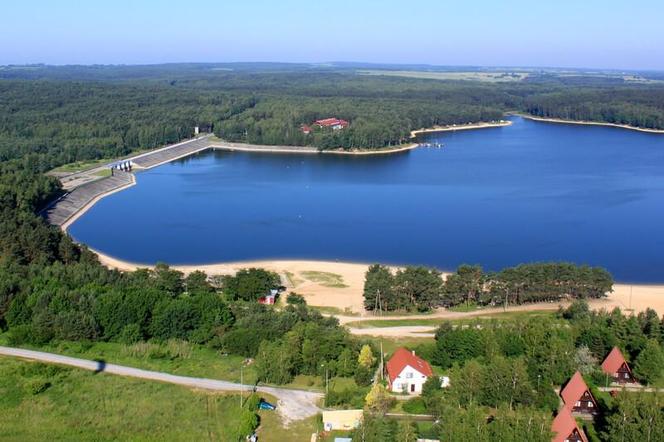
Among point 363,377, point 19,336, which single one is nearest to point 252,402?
point 363,377

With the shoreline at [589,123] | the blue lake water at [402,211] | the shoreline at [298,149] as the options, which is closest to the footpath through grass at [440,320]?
the blue lake water at [402,211]

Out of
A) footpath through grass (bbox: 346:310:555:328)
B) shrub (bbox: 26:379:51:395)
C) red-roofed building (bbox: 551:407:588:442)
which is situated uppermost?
red-roofed building (bbox: 551:407:588:442)

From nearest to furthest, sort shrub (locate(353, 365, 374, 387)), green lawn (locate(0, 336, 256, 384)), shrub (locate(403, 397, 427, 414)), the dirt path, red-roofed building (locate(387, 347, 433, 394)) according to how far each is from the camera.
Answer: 1. shrub (locate(403, 397, 427, 414))
2. red-roofed building (locate(387, 347, 433, 394))
3. shrub (locate(353, 365, 374, 387))
4. green lawn (locate(0, 336, 256, 384))
5. the dirt path

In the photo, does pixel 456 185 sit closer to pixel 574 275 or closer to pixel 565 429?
pixel 574 275

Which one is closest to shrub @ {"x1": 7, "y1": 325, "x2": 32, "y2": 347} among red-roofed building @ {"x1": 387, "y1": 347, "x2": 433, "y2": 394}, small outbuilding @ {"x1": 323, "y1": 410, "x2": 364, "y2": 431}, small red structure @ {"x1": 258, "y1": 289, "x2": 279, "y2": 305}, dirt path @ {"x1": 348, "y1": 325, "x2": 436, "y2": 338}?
small red structure @ {"x1": 258, "y1": 289, "x2": 279, "y2": 305}

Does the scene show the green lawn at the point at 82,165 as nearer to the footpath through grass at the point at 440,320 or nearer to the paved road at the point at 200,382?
the paved road at the point at 200,382

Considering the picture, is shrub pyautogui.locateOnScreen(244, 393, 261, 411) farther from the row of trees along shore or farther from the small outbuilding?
the row of trees along shore

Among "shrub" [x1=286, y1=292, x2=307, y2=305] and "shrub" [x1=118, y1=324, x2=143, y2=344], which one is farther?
"shrub" [x1=286, y1=292, x2=307, y2=305]
